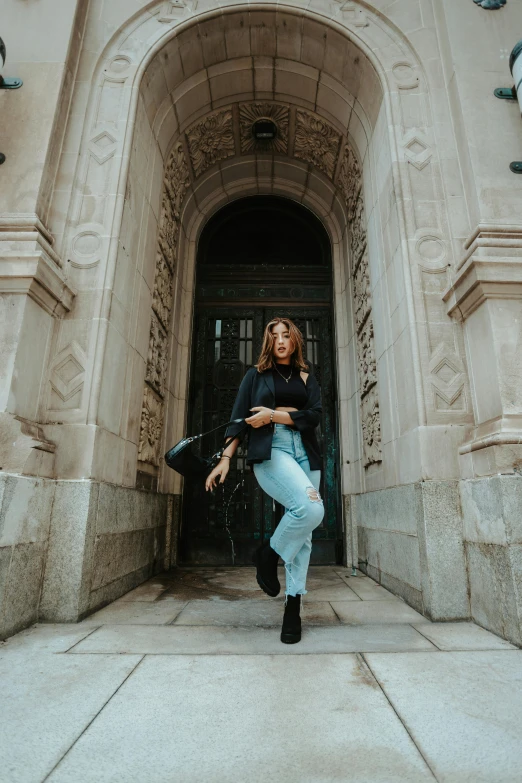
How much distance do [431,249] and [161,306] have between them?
3191mm

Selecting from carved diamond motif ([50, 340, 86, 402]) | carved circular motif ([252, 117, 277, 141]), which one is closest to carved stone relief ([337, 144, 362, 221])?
carved circular motif ([252, 117, 277, 141])

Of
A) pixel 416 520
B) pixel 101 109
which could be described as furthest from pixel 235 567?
pixel 101 109

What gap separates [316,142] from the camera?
259 inches

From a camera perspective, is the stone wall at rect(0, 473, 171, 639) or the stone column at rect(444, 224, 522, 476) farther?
the stone column at rect(444, 224, 522, 476)

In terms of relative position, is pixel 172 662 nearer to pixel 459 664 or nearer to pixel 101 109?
pixel 459 664

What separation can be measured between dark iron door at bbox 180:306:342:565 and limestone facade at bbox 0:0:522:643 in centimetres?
30

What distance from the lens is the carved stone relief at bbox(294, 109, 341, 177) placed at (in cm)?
626

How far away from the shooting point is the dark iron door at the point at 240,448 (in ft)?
19.8

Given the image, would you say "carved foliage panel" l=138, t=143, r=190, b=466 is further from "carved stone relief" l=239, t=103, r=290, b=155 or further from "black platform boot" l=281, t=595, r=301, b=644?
"black platform boot" l=281, t=595, r=301, b=644

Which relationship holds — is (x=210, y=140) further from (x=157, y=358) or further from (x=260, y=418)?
(x=260, y=418)

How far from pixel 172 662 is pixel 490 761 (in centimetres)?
154

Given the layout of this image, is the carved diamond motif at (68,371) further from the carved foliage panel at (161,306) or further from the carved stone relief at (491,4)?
the carved stone relief at (491,4)

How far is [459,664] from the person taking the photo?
2.38 m

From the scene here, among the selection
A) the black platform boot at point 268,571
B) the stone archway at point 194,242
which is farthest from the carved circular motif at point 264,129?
the black platform boot at point 268,571
